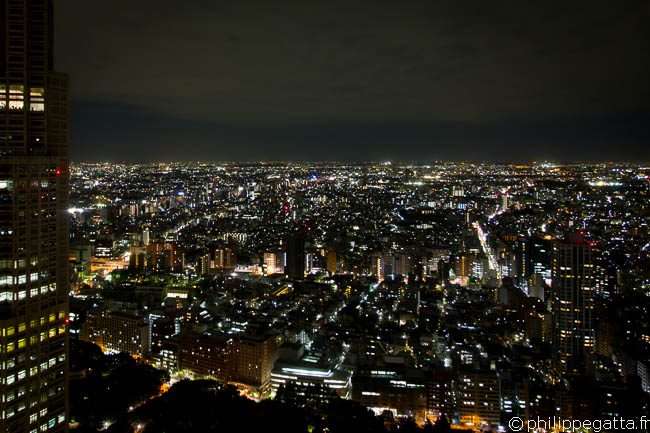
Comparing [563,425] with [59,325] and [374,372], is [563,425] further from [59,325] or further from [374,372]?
[59,325]

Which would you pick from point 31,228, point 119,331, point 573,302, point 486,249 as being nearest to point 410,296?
point 573,302

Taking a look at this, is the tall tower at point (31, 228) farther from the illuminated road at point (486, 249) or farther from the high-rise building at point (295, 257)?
the illuminated road at point (486, 249)

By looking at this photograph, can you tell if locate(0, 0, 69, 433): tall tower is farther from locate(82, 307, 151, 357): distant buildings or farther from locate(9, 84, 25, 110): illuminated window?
locate(82, 307, 151, 357): distant buildings

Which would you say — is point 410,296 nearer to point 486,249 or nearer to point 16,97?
point 486,249

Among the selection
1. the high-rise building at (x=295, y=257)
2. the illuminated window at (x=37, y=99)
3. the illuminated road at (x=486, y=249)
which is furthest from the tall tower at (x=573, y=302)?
the illuminated window at (x=37, y=99)

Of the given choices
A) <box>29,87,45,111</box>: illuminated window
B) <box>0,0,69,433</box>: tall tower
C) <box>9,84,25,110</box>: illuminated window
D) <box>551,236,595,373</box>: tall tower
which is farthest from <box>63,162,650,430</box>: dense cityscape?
<box>9,84,25,110</box>: illuminated window

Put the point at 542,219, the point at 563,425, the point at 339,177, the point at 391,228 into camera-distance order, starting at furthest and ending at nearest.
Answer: the point at 339,177, the point at 391,228, the point at 542,219, the point at 563,425

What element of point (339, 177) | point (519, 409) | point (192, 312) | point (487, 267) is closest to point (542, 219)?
point (487, 267)
